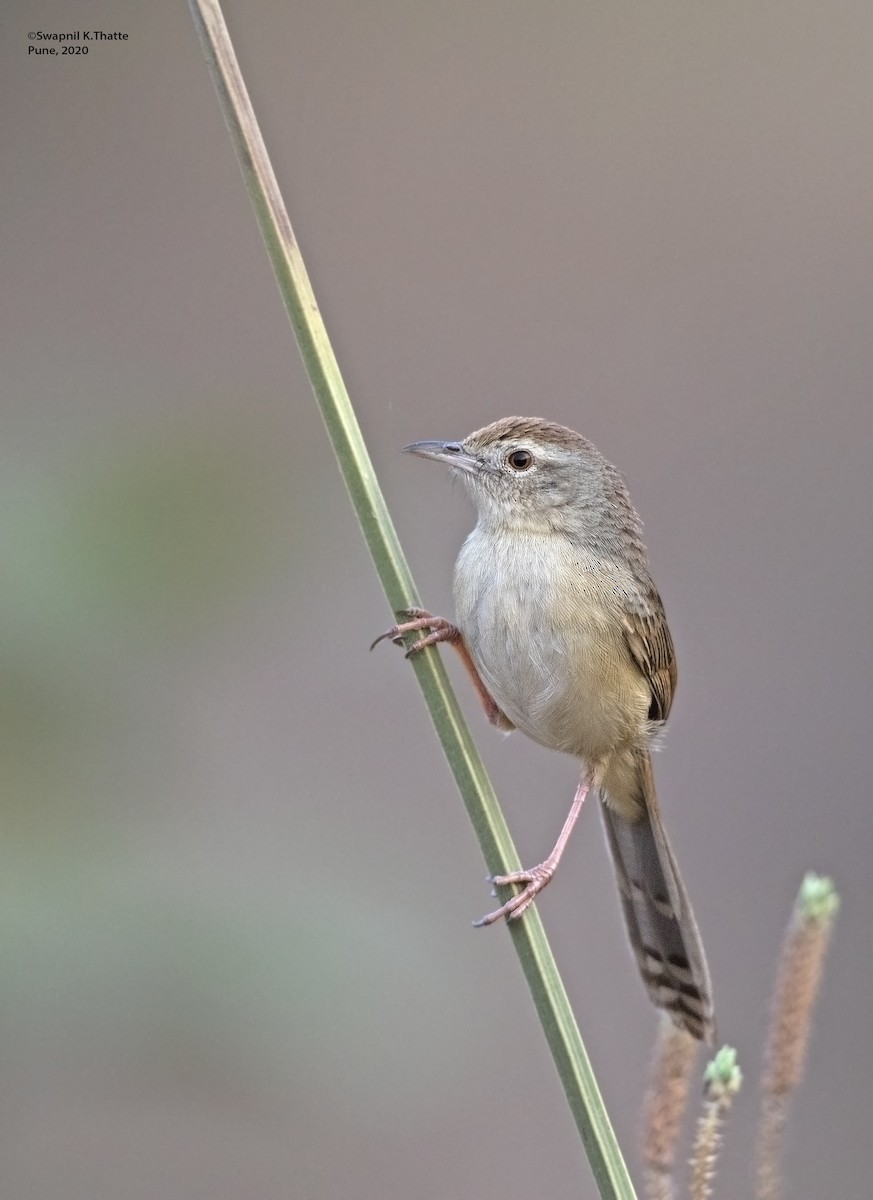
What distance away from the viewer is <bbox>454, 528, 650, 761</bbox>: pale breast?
3125mm

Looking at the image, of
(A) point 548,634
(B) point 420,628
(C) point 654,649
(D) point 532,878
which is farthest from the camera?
(C) point 654,649

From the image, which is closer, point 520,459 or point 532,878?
point 532,878

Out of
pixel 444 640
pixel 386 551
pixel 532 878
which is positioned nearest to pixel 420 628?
pixel 444 640

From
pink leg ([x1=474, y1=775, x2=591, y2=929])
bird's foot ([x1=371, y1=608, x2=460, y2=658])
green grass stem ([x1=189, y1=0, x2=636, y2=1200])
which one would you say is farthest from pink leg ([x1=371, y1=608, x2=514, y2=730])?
pink leg ([x1=474, y1=775, x2=591, y2=929])

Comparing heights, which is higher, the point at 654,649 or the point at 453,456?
the point at 453,456

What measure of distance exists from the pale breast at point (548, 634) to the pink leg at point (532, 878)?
192mm

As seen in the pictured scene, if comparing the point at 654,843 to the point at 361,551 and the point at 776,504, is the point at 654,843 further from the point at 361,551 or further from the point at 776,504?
the point at 776,504

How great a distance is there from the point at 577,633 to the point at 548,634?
0.09 m

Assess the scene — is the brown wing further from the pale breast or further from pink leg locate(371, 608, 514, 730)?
pink leg locate(371, 608, 514, 730)

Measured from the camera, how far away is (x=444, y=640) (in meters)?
3.20

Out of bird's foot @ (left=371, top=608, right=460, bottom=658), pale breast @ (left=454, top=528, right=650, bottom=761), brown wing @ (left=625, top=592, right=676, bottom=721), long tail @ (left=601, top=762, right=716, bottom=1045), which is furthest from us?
brown wing @ (left=625, top=592, right=676, bottom=721)

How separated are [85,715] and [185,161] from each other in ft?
16.2

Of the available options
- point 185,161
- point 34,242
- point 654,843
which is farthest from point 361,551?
point 185,161

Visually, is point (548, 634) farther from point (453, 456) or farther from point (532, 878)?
point (532, 878)
